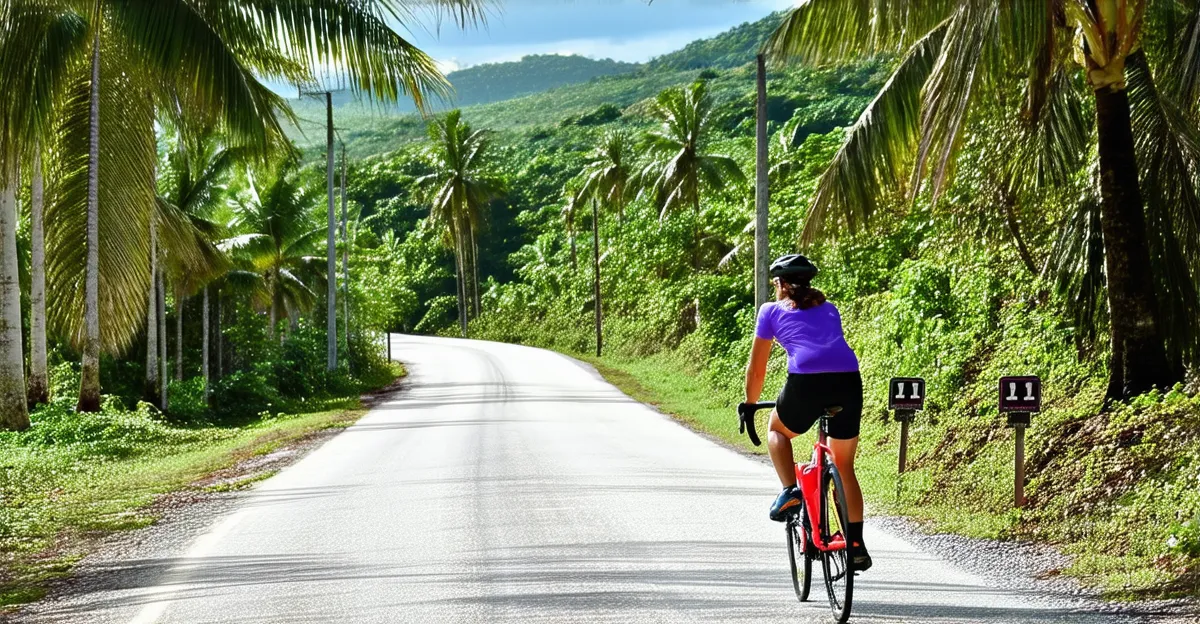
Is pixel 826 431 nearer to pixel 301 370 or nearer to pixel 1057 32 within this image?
pixel 1057 32

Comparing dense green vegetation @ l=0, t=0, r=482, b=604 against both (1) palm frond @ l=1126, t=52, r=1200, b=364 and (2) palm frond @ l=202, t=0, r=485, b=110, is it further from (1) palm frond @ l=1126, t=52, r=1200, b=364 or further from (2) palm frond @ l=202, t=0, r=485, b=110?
(1) palm frond @ l=1126, t=52, r=1200, b=364

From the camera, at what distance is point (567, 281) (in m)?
64.1

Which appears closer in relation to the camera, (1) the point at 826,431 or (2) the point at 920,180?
(1) the point at 826,431

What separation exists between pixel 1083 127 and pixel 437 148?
51.6 m

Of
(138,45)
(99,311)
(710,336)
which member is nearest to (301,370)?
(710,336)

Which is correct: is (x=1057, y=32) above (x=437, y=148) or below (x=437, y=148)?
below

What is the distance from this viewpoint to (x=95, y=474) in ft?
45.7

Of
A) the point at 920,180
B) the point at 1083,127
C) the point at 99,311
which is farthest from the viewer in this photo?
the point at 99,311

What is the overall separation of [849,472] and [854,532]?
0.95 ft

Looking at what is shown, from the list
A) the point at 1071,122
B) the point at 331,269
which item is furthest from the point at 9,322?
the point at 331,269

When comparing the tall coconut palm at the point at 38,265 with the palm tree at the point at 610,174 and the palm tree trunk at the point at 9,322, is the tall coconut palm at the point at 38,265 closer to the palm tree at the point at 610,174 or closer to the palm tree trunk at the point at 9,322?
the palm tree trunk at the point at 9,322

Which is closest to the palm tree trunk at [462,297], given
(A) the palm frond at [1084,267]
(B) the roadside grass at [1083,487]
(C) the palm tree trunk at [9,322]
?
(C) the palm tree trunk at [9,322]

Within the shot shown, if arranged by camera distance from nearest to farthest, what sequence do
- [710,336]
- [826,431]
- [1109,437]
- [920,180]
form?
[826,431]
[1109,437]
[920,180]
[710,336]

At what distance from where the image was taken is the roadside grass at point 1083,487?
21.7 ft
